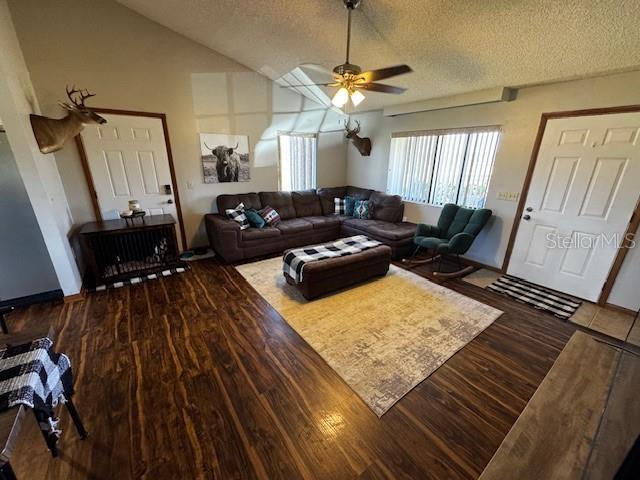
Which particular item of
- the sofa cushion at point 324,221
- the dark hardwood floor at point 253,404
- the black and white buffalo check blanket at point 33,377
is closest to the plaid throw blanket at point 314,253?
the dark hardwood floor at point 253,404

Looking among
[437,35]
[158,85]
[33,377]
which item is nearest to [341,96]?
[437,35]

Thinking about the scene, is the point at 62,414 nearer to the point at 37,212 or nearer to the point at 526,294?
the point at 37,212

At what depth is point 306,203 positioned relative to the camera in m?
5.20

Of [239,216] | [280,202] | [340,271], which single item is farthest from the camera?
[280,202]

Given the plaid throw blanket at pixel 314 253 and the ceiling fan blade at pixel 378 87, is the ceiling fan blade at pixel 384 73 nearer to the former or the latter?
the ceiling fan blade at pixel 378 87

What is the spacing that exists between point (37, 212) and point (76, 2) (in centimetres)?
257

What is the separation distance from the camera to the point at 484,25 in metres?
2.30

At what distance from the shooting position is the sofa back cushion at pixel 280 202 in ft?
15.8

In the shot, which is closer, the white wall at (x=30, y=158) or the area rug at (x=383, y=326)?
the area rug at (x=383, y=326)

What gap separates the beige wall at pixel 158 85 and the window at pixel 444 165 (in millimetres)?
2039

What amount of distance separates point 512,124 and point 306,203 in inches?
134

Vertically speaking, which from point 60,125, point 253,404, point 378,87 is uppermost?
point 378,87

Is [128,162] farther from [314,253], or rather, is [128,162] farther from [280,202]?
[314,253]

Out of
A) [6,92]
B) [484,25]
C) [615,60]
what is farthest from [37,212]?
[615,60]
